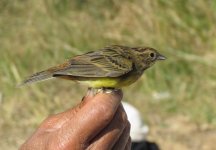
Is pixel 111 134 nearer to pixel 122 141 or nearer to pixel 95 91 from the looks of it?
pixel 122 141

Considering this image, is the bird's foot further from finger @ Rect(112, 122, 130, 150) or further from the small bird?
finger @ Rect(112, 122, 130, 150)

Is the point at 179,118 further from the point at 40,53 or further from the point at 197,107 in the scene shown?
the point at 40,53

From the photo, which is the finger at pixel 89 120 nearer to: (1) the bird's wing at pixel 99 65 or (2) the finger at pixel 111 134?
(2) the finger at pixel 111 134

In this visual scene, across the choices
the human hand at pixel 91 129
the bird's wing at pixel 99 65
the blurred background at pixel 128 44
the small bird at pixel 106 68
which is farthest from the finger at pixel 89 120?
the blurred background at pixel 128 44

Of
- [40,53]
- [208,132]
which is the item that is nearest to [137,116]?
[208,132]

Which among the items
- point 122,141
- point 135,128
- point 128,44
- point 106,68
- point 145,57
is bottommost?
point 128,44

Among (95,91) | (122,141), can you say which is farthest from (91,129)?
(95,91)
